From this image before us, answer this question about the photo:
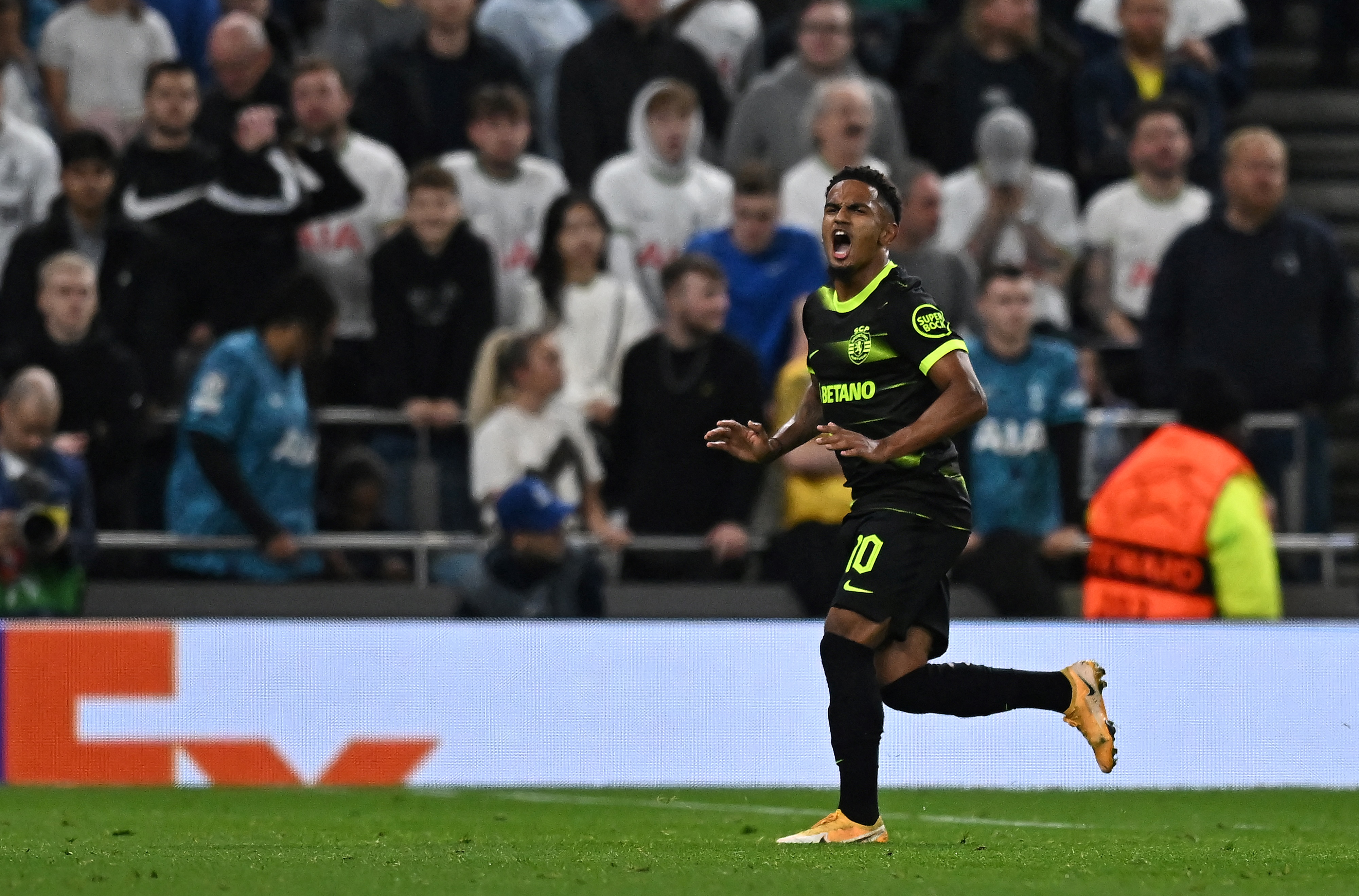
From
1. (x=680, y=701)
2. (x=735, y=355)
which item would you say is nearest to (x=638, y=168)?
(x=735, y=355)

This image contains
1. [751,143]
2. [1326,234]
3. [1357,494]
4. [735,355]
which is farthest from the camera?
[1357,494]

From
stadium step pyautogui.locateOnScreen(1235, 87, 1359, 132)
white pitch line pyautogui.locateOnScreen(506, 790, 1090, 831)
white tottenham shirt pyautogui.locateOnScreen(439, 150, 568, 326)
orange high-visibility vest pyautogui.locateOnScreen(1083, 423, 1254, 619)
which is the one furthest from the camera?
stadium step pyautogui.locateOnScreen(1235, 87, 1359, 132)

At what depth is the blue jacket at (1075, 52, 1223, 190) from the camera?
1408cm

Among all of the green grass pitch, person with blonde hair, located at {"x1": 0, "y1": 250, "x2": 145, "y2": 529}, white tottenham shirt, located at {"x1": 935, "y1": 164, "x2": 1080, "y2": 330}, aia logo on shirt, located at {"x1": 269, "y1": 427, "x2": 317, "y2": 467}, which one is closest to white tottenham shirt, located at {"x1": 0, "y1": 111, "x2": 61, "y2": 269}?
person with blonde hair, located at {"x1": 0, "y1": 250, "x2": 145, "y2": 529}

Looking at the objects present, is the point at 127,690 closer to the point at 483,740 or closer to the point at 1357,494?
the point at 483,740

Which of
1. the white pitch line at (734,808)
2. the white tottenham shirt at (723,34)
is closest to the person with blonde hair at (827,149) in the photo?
the white tottenham shirt at (723,34)

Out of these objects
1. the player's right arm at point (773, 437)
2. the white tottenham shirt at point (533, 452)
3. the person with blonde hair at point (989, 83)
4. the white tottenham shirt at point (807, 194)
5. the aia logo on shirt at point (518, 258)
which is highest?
the person with blonde hair at point (989, 83)

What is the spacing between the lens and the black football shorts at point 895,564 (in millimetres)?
6797

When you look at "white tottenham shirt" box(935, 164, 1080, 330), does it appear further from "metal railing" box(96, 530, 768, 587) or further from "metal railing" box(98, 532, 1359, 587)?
"metal railing" box(96, 530, 768, 587)

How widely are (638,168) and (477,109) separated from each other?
37.2 inches

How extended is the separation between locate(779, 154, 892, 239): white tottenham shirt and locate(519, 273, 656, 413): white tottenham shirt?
1213 millimetres

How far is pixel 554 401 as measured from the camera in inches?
453

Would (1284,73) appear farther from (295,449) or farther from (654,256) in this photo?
(295,449)

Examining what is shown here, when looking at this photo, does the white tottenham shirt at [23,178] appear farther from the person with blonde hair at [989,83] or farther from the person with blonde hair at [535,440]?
the person with blonde hair at [989,83]
